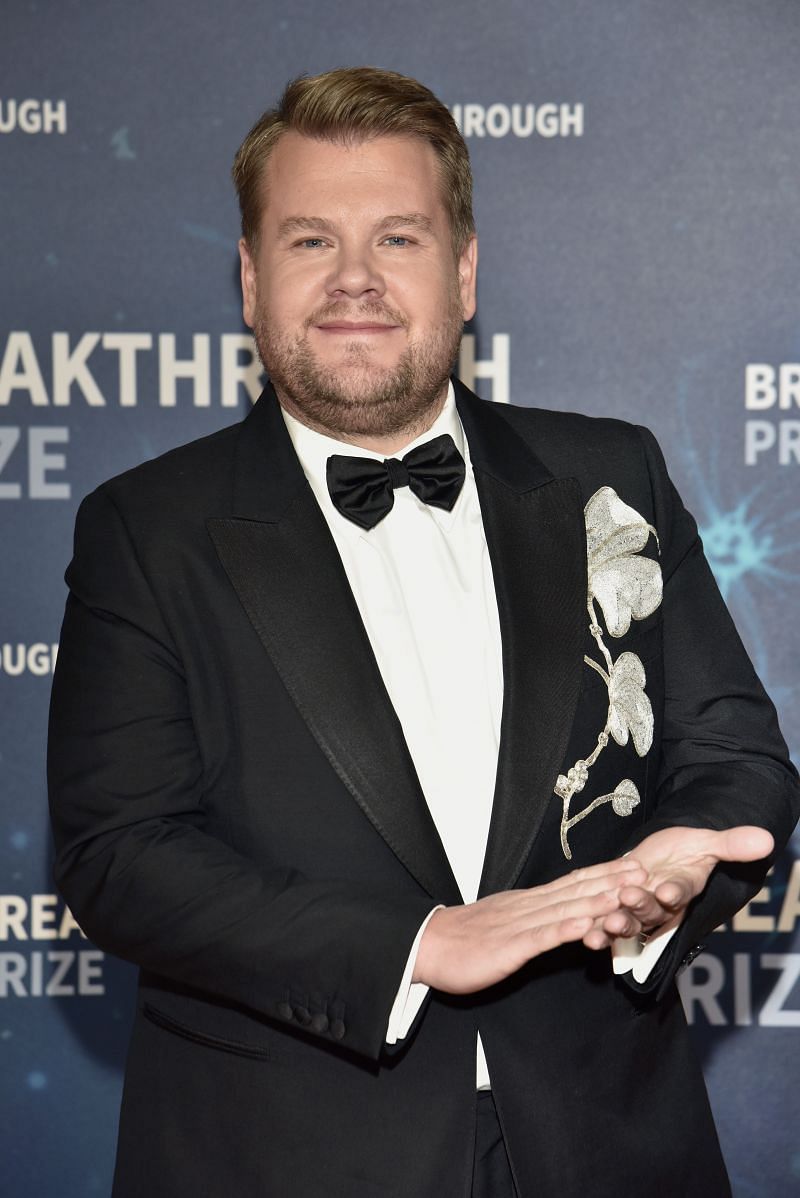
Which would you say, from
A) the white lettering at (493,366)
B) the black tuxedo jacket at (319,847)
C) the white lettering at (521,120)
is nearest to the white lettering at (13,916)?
the black tuxedo jacket at (319,847)

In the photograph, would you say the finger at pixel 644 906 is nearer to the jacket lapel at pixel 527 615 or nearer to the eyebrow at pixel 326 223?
the jacket lapel at pixel 527 615

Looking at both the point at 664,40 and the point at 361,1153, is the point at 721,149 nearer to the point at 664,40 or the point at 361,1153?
the point at 664,40

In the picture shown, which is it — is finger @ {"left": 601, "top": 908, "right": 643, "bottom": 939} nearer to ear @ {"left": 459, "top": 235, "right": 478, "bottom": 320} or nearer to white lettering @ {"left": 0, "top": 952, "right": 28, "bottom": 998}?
ear @ {"left": 459, "top": 235, "right": 478, "bottom": 320}

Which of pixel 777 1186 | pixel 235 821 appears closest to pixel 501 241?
pixel 235 821

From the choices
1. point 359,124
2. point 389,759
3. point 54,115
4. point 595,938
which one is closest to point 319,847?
point 389,759

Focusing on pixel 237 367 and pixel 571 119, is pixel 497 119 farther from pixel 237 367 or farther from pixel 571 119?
pixel 237 367

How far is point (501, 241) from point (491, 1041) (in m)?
1.85

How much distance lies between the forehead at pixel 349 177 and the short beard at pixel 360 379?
0.15m

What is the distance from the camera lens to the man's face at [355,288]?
1.97 meters

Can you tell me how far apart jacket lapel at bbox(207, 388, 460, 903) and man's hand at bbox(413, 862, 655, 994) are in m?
0.16

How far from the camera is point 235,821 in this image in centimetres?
177

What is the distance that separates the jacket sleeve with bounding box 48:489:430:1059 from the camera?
1.57 metres

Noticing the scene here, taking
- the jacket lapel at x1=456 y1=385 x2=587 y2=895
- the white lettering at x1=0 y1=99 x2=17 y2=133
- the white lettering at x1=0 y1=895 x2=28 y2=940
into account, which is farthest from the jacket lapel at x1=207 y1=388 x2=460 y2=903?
the white lettering at x1=0 y1=895 x2=28 y2=940

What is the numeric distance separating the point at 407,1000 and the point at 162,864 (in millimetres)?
328
